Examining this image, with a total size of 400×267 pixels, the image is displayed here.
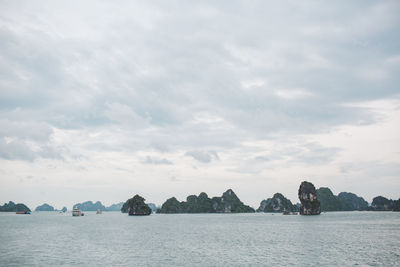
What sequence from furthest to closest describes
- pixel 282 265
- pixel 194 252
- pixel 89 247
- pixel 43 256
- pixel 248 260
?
1. pixel 89 247
2. pixel 194 252
3. pixel 43 256
4. pixel 248 260
5. pixel 282 265

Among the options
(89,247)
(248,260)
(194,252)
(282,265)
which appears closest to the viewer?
(282,265)

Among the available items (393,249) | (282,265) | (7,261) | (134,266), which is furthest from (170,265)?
(393,249)

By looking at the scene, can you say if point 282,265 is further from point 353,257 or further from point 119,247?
point 119,247

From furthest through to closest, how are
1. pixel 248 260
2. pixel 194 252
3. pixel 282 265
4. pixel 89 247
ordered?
1. pixel 89 247
2. pixel 194 252
3. pixel 248 260
4. pixel 282 265

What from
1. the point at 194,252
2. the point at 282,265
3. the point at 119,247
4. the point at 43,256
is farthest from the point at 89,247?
the point at 282,265

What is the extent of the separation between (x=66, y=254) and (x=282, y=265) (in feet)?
157

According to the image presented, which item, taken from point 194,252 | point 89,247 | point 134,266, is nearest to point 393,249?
point 194,252

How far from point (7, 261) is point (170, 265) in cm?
3268

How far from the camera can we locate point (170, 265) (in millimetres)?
62344

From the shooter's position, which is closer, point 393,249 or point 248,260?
point 248,260

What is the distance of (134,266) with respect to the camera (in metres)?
61.7

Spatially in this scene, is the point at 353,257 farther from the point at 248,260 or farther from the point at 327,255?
the point at 248,260

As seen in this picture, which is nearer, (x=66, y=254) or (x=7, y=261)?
(x=7, y=261)

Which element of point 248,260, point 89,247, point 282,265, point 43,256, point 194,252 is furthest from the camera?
point 89,247
